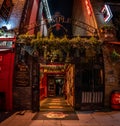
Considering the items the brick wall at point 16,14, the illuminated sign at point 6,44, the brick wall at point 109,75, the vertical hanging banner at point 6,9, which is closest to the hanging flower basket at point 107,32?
the brick wall at point 109,75

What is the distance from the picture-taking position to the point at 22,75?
47.8 feet

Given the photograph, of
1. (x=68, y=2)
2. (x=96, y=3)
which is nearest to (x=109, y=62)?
(x=96, y=3)

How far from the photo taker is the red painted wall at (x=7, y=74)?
1423 cm

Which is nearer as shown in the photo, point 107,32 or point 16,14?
point 107,32

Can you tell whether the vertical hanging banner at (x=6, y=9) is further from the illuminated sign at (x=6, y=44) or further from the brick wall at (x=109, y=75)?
the brick wall at (x=109, y=75)

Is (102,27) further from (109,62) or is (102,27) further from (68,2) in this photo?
(68,2)

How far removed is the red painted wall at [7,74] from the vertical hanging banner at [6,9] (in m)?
2.77

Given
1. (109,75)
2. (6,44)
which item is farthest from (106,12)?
(6,44)

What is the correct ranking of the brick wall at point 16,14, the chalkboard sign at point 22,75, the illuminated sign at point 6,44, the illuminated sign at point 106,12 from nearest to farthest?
1. the illuminated sign at point 6,44
2. the chalkboard sign at point 22,75
3. the brick wall at point 16,14
4. the illuminated sign at point 106,12

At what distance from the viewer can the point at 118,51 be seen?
15.2 meters

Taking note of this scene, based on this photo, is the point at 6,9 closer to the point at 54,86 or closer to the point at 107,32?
the point at 107,32

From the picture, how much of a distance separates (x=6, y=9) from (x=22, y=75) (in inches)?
187

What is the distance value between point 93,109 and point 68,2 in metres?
12.7

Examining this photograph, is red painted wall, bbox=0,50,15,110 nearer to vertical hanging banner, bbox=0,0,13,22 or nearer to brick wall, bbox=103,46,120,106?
vertical hanging banner, bbox=0,0,13,22
